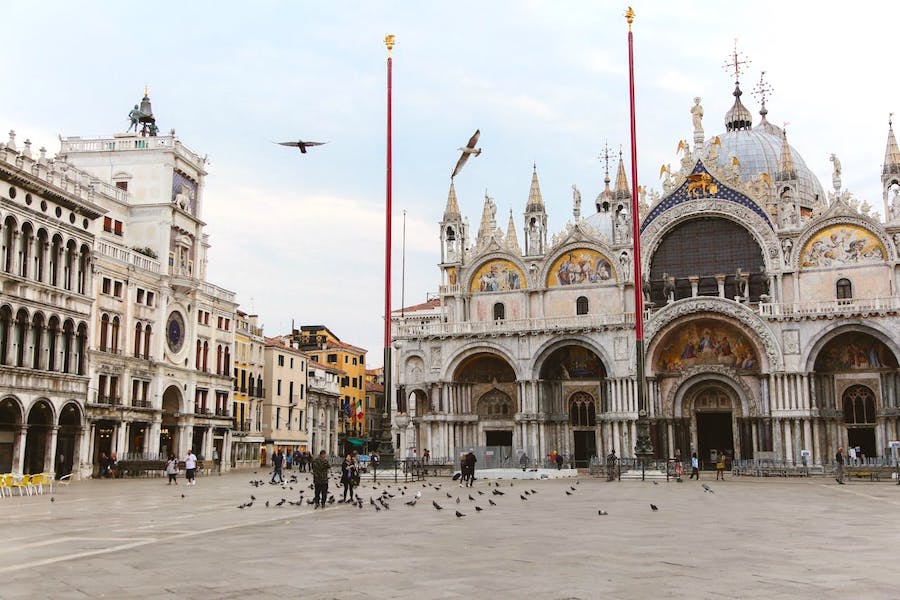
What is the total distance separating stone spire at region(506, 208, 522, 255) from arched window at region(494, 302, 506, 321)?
3.37 m

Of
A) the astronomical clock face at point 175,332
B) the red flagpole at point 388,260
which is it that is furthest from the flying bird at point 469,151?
the astronomical clock face at point 175,332

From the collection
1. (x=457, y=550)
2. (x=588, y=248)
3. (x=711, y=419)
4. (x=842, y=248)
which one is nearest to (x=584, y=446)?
(x=711, y=419)

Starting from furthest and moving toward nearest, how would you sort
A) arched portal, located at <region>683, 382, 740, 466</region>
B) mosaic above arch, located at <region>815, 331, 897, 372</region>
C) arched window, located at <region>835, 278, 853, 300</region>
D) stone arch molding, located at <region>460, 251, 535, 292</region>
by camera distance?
stone arch molding, located at <region>460, 251, 535, 292</region>
arched portal, located at <region>683, 382, 740, 466</region>
arched window, located at <region>835, 278, 853, 300</region>
mosaic above arch, located at <region>815, 331, 897, 372</region>

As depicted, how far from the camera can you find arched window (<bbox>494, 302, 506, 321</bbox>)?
57.8 meters

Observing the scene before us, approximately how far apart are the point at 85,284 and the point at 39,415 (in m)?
6.65

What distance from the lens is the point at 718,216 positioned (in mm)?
53469

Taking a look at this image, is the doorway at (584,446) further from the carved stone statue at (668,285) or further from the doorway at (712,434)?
the carved stone statue at (668,285)

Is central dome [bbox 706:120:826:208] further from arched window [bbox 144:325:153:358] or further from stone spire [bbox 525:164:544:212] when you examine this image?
arched window [bbox 144:325:153:358]

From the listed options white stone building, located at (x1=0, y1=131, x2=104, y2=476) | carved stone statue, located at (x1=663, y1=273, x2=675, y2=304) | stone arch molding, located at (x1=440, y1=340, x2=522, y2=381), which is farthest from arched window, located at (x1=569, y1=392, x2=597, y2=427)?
white stone building, located at (x1=0, y1=131, x2=104, y2=476)

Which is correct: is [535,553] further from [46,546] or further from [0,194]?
[0,194]

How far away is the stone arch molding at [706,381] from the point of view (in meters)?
A: 51.2

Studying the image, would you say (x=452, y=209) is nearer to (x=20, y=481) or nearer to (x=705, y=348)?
(x=705, y=348)

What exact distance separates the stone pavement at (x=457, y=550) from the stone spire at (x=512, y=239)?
3350 centimetres

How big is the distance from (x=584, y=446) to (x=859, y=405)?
50.8 feet
